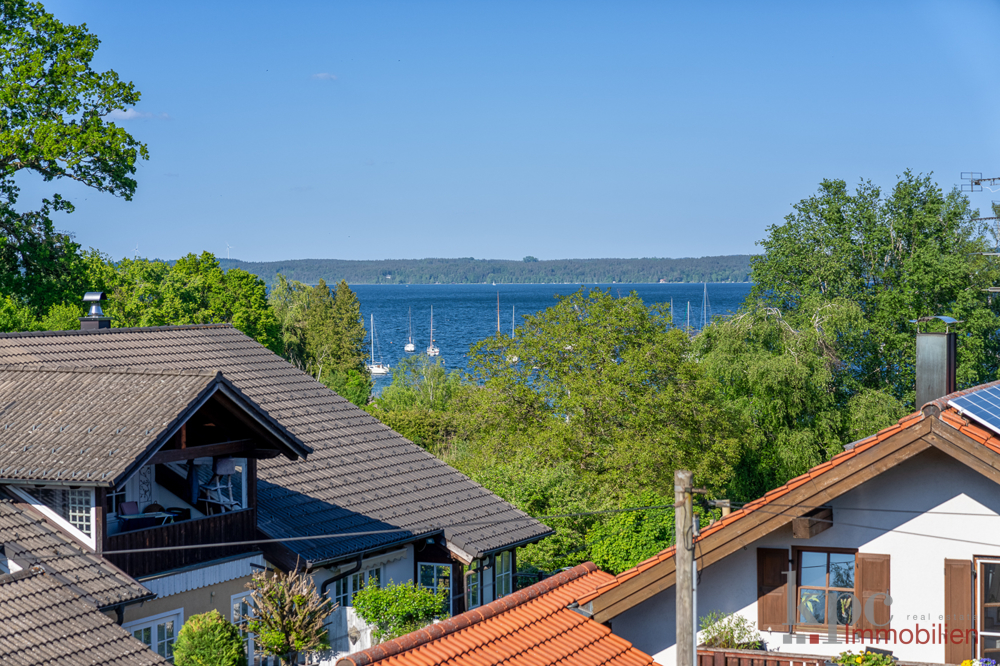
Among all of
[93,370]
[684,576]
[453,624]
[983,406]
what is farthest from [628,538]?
[684,576]

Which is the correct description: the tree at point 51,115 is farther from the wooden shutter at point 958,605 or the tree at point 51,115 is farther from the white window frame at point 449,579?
the wooden shutter at point 958,605

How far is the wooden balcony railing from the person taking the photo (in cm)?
1452

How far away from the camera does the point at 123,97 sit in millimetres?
33719

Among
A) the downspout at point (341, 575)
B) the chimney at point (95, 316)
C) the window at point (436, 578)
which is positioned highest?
the chimney at point (95, 316)

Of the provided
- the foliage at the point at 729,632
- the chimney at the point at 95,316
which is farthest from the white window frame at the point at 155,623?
the chimney at the point at 95,316

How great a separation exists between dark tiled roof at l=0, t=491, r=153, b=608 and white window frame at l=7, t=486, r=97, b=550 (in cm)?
12

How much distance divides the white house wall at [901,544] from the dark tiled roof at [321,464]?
28.5 feet

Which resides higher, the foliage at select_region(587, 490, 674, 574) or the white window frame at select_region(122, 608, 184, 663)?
the white window frame at select_region(122, 608, 184, 663)

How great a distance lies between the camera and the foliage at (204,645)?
13.9 m

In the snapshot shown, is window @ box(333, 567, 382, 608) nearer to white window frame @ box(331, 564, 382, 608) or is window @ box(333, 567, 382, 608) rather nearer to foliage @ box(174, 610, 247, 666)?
white window frame @ box(331, 564, 382, 608)

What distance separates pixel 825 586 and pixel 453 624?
4.12 meters

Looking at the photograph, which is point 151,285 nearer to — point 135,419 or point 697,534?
point 135,419

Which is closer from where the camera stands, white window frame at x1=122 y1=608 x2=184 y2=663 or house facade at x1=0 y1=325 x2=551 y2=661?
house facade at x1=0 y1=325 x2=551 y2=661

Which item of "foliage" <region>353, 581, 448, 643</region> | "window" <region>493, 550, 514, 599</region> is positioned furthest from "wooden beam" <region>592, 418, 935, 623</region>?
"window" <region>493, 550, 514, 599</region>
